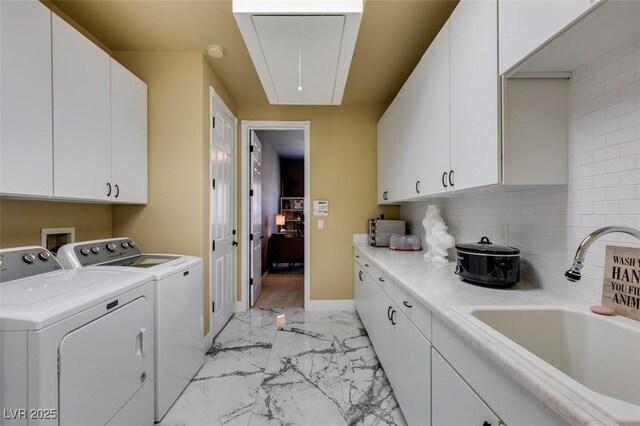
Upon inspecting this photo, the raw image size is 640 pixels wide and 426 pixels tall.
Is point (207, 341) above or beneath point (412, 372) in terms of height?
beneath

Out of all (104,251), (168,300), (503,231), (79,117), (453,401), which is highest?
(79,117)

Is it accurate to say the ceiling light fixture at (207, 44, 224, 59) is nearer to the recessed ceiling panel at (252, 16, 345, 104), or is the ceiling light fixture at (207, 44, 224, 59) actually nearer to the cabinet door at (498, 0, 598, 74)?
the recessed ceiling panel at (252, 16, 345, 104)

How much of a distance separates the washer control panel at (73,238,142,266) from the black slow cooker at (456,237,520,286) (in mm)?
2255

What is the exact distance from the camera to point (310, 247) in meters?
3.37

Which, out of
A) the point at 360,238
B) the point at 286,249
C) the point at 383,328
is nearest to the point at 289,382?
the point at 383,328

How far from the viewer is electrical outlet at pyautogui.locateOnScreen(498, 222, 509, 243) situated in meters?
1.54

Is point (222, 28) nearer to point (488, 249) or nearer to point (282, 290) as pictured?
point (488, 249)

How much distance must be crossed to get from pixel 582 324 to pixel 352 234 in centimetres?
249

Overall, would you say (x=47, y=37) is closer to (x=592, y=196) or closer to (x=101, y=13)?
(x=101, y=13)

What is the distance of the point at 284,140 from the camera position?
565cm

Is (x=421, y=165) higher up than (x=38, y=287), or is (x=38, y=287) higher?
(x=421, y=165)

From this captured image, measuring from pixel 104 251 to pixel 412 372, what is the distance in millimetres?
2110

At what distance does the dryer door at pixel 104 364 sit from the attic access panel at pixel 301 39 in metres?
1.67

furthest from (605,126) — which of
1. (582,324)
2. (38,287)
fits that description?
(38,287)
